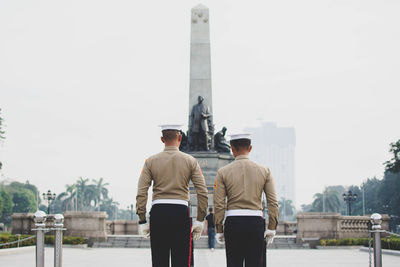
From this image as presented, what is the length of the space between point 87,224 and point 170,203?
807 inches

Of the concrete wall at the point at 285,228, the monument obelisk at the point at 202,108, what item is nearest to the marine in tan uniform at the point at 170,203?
the monument obelisk at the point at 202,108

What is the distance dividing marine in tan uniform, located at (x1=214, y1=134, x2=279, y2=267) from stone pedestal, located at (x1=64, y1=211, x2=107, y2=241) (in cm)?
1995

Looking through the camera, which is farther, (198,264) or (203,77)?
(203,77)

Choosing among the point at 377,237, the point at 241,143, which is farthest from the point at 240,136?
the point at 377,237

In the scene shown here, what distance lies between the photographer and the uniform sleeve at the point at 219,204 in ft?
24.5

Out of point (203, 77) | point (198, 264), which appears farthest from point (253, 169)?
point (203, 77)

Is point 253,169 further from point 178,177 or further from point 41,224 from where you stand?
point 41,224

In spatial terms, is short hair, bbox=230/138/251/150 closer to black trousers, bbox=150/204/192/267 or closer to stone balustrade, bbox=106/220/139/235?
black trousers, bbox=150/204/192/267

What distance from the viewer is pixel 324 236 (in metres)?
26.9

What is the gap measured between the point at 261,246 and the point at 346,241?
19181 millimetres

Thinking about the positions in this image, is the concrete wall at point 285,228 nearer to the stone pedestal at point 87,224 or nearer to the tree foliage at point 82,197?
the stone pedestal at point 87,224

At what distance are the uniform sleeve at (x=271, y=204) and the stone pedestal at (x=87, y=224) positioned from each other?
2003cm

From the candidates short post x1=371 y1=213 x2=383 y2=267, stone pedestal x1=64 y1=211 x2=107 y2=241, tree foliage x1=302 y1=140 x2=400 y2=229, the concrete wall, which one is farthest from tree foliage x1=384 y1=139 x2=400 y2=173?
short post x1=371 y1=213 x2=383 y2=267

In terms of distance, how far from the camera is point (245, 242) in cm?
738
